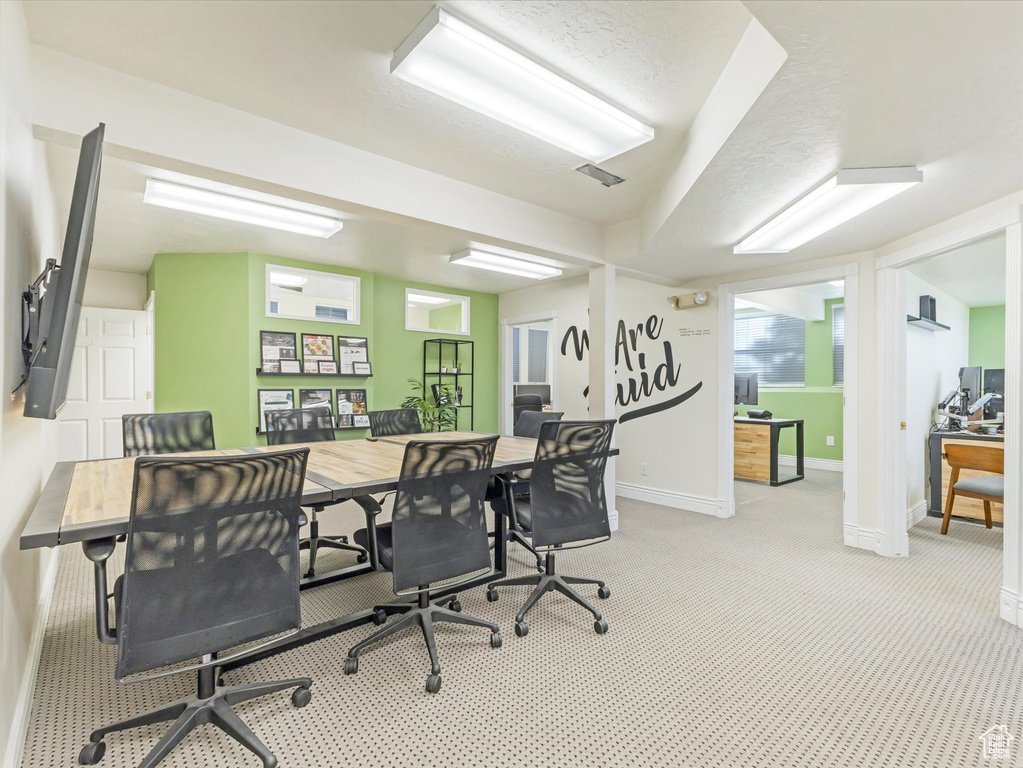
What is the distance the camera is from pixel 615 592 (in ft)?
9.86

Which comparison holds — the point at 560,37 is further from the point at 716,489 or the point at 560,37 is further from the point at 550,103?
the point at 716,489

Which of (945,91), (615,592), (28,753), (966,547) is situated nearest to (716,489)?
(966,547)

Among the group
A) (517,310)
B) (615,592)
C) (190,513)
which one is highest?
(517,310)

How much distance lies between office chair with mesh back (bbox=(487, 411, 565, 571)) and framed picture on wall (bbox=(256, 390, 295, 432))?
2473 millimetres

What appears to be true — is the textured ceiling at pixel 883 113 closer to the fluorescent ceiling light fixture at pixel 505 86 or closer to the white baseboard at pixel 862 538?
the fluorescent ceiling light fixture at pixel 505 86

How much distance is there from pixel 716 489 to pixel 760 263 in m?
2.08

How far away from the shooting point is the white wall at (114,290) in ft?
18.6

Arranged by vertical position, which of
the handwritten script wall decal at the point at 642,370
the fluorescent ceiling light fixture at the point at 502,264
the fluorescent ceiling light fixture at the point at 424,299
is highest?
the fluorescent ceiling light fixture at the point at 502,264

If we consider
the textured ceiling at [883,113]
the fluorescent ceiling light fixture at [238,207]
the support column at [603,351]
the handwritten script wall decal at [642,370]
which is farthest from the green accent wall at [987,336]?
the fluorescent ceiling light fixture at [238,207]

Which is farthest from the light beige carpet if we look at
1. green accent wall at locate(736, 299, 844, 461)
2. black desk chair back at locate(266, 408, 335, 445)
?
green accent wall at locate(736, 299, 844, 461)

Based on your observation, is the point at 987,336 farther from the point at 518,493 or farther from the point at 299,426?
the point at 299,426

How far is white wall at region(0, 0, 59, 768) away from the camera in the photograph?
4.99 feet

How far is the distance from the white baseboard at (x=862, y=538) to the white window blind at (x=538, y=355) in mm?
4612

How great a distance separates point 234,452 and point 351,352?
8.89 ft
